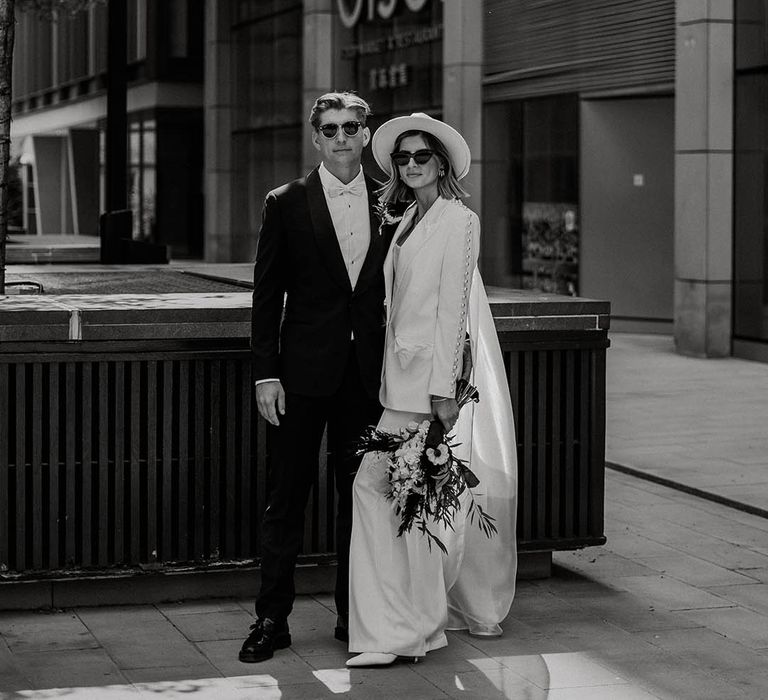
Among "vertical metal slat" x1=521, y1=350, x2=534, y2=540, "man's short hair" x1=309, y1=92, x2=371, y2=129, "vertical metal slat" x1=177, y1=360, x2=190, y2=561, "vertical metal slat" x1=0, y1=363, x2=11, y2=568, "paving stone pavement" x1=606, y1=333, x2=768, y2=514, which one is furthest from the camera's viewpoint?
"paving stone pavement" x1=606, y1=333, x2=768, y2=514

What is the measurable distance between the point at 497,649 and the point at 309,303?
55.4 inches

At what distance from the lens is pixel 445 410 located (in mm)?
5324

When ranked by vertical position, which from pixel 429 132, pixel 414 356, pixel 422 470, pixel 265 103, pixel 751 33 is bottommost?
pixel 422 470

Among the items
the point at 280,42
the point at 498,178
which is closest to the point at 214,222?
the point at 280,42

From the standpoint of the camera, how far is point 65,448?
19.4 feet

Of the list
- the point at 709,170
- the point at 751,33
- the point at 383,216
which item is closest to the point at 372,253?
the point at 383,216

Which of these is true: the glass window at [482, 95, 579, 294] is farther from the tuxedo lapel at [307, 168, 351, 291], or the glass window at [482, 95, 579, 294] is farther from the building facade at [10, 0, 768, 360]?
the tuxedo lapel at [307, 168, 351, 291]

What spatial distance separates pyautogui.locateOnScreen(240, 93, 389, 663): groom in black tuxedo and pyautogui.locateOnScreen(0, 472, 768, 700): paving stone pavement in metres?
0.26

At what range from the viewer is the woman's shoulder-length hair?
5363mm

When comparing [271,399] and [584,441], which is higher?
[271,399]

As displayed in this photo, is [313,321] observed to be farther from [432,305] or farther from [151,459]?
[151,459]

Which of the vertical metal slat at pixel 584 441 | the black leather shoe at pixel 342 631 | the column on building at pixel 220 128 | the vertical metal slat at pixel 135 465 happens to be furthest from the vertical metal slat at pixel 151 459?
the column on building at pixel 220 128

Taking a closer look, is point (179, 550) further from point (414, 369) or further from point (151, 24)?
point (151, 24)

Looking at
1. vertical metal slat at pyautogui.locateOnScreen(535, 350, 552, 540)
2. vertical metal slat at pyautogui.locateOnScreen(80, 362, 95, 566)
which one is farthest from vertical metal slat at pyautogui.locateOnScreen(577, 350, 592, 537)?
vertical metal slat at pyautogui.locateOnScreen(80, 362, 95, 566)
